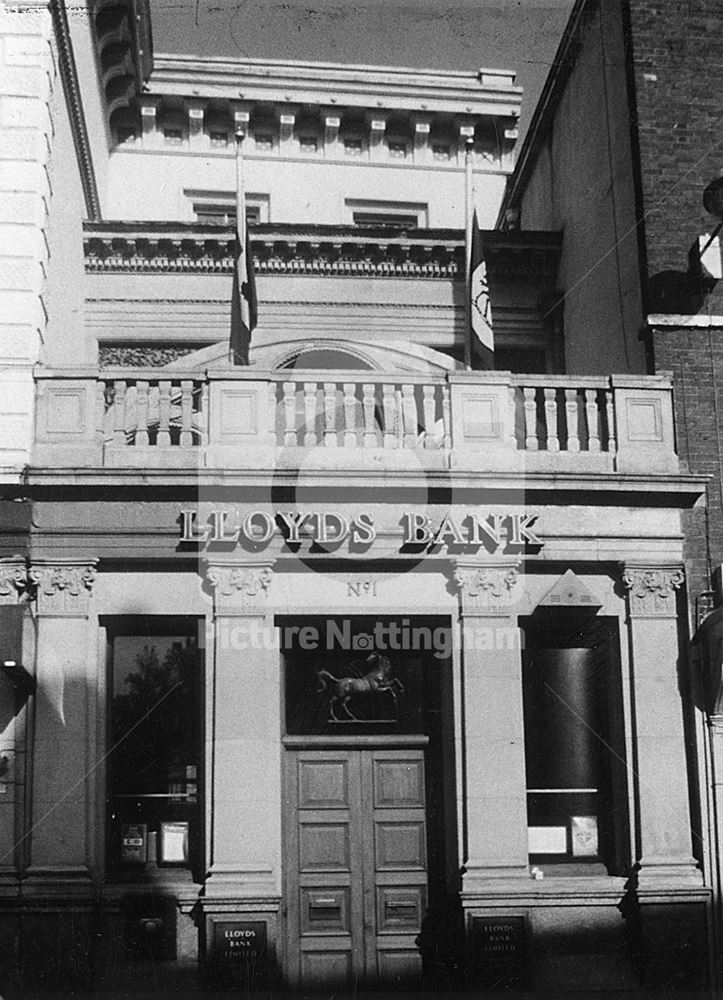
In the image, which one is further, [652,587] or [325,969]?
[652,587]

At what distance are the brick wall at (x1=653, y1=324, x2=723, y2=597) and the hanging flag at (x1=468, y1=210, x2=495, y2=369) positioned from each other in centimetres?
199

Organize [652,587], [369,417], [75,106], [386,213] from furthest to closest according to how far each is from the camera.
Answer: [386,213], [75,106], [369,417], [652,587]

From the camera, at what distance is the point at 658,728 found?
1477 centimetres

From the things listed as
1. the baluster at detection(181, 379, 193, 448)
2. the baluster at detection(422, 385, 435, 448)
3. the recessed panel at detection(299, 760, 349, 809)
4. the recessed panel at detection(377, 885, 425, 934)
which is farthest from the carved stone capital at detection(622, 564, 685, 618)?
the baluster at detection(181, 379, 193, 448)

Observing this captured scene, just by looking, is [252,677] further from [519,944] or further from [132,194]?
[132,194]

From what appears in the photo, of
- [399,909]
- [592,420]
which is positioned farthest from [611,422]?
[399,909]

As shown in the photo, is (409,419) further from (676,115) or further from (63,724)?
(676,115)

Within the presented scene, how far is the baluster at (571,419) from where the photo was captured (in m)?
15.5

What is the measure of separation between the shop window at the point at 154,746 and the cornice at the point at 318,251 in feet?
23.1

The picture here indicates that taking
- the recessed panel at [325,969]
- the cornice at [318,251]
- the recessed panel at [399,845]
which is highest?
the cornice at [318,251]

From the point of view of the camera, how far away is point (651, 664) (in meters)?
14.9

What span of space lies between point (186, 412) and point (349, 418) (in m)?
1.81

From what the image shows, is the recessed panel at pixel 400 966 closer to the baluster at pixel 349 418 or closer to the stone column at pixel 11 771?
the stone column at pixel 11 771

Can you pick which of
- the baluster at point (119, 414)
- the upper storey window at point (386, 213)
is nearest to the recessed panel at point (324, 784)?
the baluster at point (119, 414)
